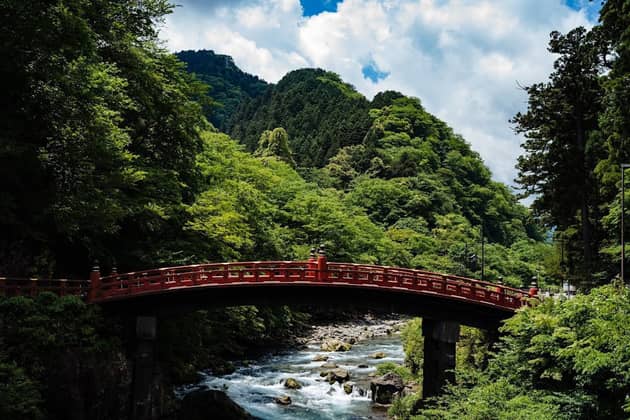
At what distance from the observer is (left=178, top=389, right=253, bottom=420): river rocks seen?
2441cm

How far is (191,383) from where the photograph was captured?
31.2 m

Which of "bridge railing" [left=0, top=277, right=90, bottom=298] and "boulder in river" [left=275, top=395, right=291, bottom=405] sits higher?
"bridge railing" [left=0, top=277, right=90, bottom=298]

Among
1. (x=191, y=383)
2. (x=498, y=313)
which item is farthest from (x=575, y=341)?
(x=191, y=383)

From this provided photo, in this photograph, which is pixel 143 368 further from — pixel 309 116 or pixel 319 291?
pixel 309 116

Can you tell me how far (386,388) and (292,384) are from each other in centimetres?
540

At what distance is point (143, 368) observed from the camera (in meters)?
23.4

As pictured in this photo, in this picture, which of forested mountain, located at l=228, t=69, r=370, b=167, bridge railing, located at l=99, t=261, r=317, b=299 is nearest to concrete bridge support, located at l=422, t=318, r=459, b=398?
bridge railing, located at l=99, t=261, r=317, b=299

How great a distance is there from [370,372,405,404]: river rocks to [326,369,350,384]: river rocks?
2823 mm

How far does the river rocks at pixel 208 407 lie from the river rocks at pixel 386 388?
7.51 m

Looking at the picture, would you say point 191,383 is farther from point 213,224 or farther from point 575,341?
point 575,341

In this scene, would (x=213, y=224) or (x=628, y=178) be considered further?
(x=213, y=224)

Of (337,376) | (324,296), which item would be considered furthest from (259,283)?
(337,376)

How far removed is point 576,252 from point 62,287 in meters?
30.1

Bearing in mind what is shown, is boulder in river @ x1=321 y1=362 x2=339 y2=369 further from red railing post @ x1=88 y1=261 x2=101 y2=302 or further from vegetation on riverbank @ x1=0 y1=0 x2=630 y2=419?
red railing post @ x1=88 y1=261 x2=101 y2=302
